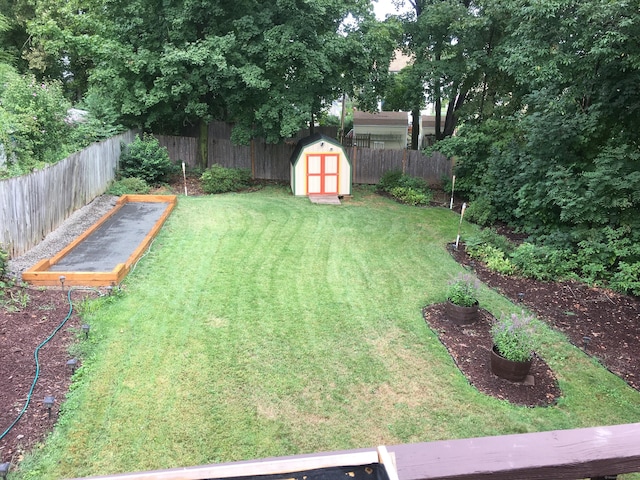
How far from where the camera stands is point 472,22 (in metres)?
15.2

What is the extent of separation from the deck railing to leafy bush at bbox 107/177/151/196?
45.4 ft

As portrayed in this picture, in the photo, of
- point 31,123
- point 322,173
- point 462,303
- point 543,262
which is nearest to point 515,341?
point 462,303

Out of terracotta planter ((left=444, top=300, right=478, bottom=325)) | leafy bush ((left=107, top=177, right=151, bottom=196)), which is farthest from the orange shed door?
terracotta planter ((left=444, top=300, right=478, bottom=325))

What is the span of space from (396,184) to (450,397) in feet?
40.6

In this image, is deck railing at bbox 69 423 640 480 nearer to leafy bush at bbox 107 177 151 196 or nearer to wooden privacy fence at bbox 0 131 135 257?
wooden privacy fence at bbox 0 131 135 257

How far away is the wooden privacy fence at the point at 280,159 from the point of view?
18.3 m

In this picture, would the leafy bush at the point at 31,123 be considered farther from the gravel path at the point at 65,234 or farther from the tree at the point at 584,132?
the tree at the point at 584,132

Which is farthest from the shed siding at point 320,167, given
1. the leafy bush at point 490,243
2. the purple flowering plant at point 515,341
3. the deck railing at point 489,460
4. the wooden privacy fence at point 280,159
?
the deck railing at point 489,460

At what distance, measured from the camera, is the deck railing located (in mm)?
1271

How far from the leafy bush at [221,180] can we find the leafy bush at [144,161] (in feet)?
4.60

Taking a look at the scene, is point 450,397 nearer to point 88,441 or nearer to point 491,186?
point 88,441

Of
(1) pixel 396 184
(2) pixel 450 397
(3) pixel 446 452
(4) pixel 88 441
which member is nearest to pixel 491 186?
(1) pixel 396 184

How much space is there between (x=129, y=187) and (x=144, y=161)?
1.36 m

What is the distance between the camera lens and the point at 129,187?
1425cm
